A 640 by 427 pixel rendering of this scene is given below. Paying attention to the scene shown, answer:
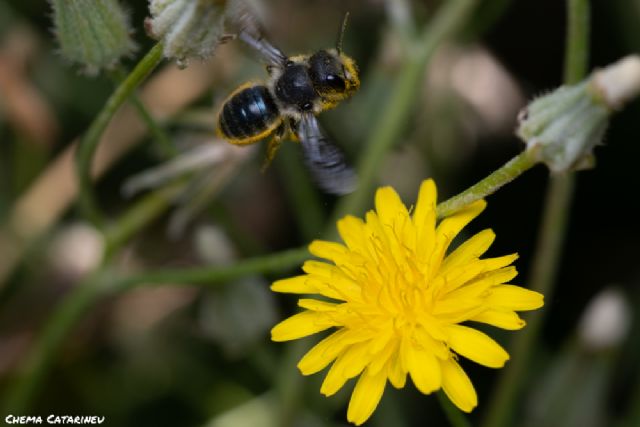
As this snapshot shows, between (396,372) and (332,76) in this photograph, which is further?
(332,76)

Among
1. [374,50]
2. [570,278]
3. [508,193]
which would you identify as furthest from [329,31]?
[570,278]

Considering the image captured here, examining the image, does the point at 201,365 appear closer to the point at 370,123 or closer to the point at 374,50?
the point at 370,123

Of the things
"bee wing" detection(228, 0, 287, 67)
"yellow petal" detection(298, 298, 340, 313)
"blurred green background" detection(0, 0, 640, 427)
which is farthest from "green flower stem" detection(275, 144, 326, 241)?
"yellow petal" detection(298, 298, 340, 313)

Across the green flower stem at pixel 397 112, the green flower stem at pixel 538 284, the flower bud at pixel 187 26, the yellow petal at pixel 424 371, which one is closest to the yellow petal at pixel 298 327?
the yellow petal at pixel 424 371

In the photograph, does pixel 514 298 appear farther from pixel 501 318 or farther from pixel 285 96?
pixel 285 96

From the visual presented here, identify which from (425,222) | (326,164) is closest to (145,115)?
(326,164)

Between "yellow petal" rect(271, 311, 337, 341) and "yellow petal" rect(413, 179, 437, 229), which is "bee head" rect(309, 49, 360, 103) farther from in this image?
"yellow petal" rect(271, 311, 337, 341)
